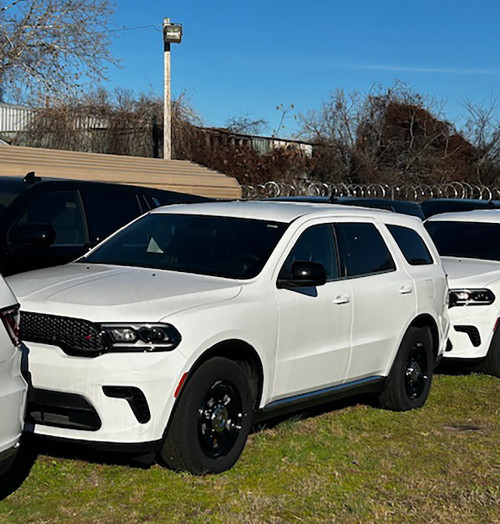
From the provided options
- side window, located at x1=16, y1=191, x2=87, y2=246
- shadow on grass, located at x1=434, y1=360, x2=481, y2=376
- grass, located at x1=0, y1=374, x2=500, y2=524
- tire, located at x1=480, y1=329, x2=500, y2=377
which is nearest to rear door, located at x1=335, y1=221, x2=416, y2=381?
grass, located at x1=0, y1=374, x2=500, y2=524

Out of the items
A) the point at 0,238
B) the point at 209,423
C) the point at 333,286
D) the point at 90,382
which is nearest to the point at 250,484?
the point at 209,423

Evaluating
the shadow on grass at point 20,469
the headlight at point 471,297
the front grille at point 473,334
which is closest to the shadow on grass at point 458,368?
the front grille at point 473,334

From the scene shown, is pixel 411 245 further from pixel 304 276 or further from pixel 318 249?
pixel 304 276

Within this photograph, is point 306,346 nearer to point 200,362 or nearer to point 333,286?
point 333,286

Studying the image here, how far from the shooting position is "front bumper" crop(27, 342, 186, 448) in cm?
535

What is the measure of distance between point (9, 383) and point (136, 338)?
2.97 ft

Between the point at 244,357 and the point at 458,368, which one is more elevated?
the point at 244,357

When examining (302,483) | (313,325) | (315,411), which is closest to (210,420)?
(302,483)

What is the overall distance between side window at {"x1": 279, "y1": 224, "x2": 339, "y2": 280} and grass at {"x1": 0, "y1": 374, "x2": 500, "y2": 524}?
1202 mm

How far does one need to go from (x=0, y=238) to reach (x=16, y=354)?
2928 mm

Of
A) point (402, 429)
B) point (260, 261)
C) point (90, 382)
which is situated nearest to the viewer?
point (90, 382)

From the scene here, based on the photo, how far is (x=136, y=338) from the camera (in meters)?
5.40

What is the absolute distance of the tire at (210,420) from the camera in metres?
5.57

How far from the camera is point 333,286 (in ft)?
22.8
